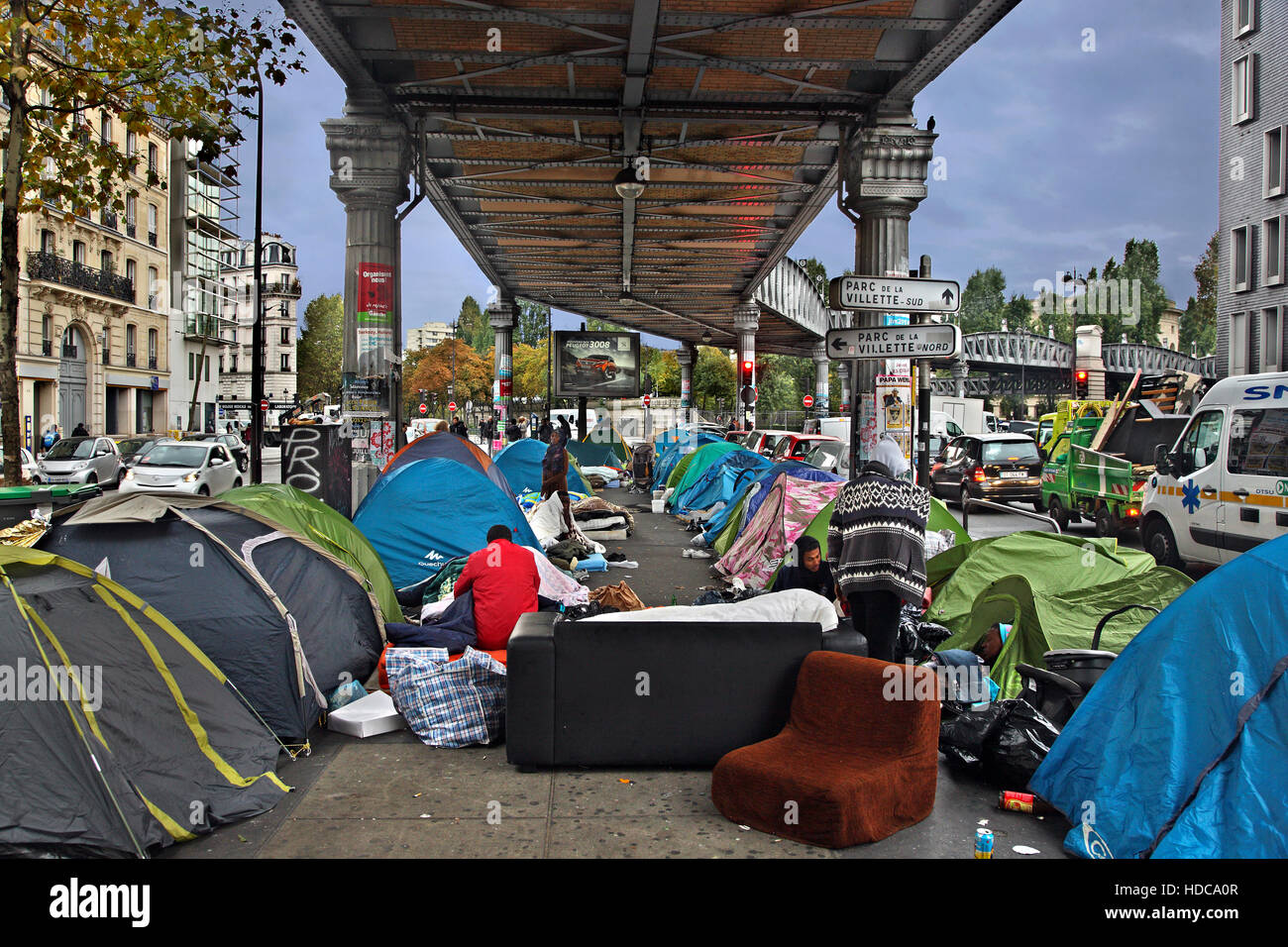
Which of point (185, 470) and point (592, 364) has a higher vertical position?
point (592, 364)

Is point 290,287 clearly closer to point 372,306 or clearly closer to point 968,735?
point 372,306

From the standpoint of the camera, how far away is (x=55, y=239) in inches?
1432

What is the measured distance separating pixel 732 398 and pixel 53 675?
72918 millimetres

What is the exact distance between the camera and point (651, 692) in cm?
542

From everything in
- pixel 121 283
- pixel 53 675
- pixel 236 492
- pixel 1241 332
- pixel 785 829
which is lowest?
pixel 785 829

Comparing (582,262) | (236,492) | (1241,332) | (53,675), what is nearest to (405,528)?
(236,492)

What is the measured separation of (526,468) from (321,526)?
11.5 m

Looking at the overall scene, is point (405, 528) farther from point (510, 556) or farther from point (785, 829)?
point (785, 829)

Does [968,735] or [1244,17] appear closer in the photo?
[968,735]

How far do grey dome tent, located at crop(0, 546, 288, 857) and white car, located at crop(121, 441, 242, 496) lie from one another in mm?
15940

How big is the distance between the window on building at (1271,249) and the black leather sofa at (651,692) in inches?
1289

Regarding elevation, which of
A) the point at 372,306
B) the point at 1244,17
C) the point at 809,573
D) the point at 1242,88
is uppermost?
the point at 1244,17

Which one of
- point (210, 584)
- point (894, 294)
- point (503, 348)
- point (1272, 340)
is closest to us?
point (210, 584)

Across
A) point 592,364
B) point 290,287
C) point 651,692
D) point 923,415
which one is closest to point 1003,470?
point 923,415
